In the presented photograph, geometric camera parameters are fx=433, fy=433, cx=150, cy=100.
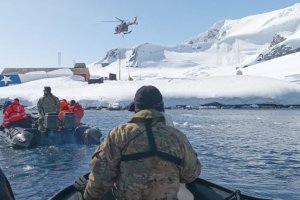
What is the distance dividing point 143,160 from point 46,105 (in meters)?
12.6

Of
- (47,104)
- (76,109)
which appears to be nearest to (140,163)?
(47,104)

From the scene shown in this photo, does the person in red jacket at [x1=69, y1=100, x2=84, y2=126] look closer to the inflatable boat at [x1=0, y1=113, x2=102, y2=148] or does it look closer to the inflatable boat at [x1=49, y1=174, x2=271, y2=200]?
the inflatable boat at [x1=0, y1=113, x2=102, y2=148]

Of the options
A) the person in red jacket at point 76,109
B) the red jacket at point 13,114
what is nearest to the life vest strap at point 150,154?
the red jacket at point 13,114

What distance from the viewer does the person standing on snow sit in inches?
623

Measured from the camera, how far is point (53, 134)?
51.8 ft

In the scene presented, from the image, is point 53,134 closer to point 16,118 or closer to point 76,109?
point 16,118

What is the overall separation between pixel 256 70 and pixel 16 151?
319 feet

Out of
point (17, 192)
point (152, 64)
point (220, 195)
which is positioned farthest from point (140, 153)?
point (152, 64)

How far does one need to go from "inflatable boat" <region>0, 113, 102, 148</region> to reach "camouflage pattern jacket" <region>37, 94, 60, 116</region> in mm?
552

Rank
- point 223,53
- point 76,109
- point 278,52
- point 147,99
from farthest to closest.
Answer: point 223,53
point 278,52
point 76,109
point 147,99

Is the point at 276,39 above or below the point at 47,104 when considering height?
above

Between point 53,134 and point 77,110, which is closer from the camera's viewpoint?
point 53,134

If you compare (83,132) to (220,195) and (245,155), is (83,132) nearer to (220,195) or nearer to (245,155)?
(245,155)

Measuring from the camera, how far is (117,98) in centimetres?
5662
